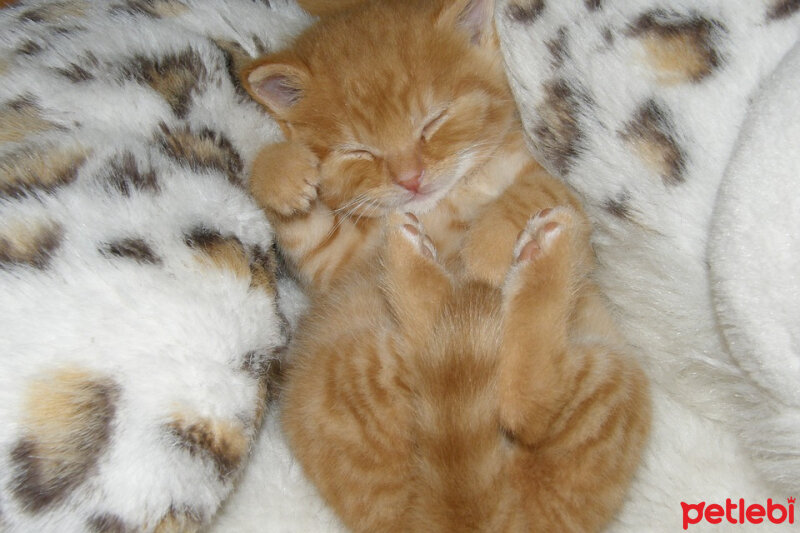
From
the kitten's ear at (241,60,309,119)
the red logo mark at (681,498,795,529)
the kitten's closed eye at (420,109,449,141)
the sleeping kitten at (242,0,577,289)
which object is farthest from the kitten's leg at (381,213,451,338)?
the red logo mark at (681,498,795,529)

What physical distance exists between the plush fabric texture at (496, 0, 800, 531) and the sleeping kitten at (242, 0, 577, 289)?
16cm

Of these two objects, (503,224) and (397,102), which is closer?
(503,224)

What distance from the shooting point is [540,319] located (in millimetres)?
1144

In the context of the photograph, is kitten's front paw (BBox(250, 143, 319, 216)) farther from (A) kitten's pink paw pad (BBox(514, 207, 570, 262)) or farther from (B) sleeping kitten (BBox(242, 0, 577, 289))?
(A) kitten's pink paw pad (BBox(514, 207, 570, 262))

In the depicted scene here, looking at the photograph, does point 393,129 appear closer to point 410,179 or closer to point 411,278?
point 410,179

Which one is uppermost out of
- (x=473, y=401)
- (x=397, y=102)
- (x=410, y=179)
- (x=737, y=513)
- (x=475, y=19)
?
(x=475, y=19)

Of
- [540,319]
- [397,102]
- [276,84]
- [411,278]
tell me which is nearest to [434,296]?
[411,278]

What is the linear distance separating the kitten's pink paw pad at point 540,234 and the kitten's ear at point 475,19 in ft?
1.48

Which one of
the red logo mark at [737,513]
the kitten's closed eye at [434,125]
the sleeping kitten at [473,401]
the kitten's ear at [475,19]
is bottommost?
the red logo mark at [737,513]

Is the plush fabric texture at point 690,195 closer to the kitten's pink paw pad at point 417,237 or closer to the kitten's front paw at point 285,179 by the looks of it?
the kitten's pink paw pad at point 417,237

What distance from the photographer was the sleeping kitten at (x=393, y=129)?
141 centimetres

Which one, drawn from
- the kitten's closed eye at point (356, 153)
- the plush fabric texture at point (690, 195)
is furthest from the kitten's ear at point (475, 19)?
the kitten's closed eye at point (356, 153)

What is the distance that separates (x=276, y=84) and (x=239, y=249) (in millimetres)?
411

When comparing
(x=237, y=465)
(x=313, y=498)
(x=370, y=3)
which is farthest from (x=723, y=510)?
(x=370, y=3)
